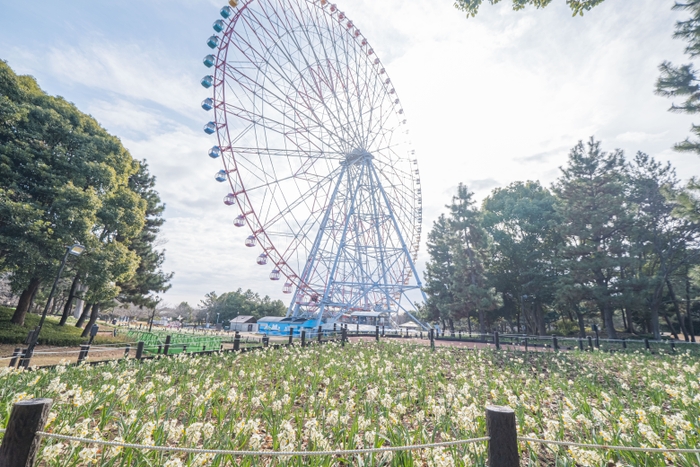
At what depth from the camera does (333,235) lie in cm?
2602

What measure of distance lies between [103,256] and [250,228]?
317 inches

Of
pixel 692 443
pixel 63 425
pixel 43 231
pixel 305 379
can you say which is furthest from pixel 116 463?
pixel 43 231

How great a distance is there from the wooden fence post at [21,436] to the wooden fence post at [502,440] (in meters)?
3.04

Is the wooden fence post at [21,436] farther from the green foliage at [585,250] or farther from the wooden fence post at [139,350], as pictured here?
the green foliage at [585,250]

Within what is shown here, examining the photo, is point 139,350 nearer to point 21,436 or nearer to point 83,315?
point 21,436

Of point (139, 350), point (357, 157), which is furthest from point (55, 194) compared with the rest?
point (357, 157)

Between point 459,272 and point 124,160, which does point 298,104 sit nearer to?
point 124,160

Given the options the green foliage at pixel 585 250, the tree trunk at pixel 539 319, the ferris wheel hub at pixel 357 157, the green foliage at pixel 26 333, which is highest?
the ferris wheel hub at pixel 357 157

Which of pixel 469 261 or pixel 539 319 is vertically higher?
pixel 469 261

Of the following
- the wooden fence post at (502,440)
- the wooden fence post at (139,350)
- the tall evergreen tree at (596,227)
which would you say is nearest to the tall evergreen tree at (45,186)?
the wooden fence post at (139,350)

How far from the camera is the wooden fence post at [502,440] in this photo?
7.11ft

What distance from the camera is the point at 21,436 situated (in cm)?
208

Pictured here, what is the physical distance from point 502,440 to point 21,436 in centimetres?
320

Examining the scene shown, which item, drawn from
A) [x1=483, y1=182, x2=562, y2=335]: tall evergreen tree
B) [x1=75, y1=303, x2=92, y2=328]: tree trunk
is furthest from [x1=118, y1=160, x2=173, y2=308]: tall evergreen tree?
[x1=483, y1=182, x2=562, y2=335]: tall evergreen tree
